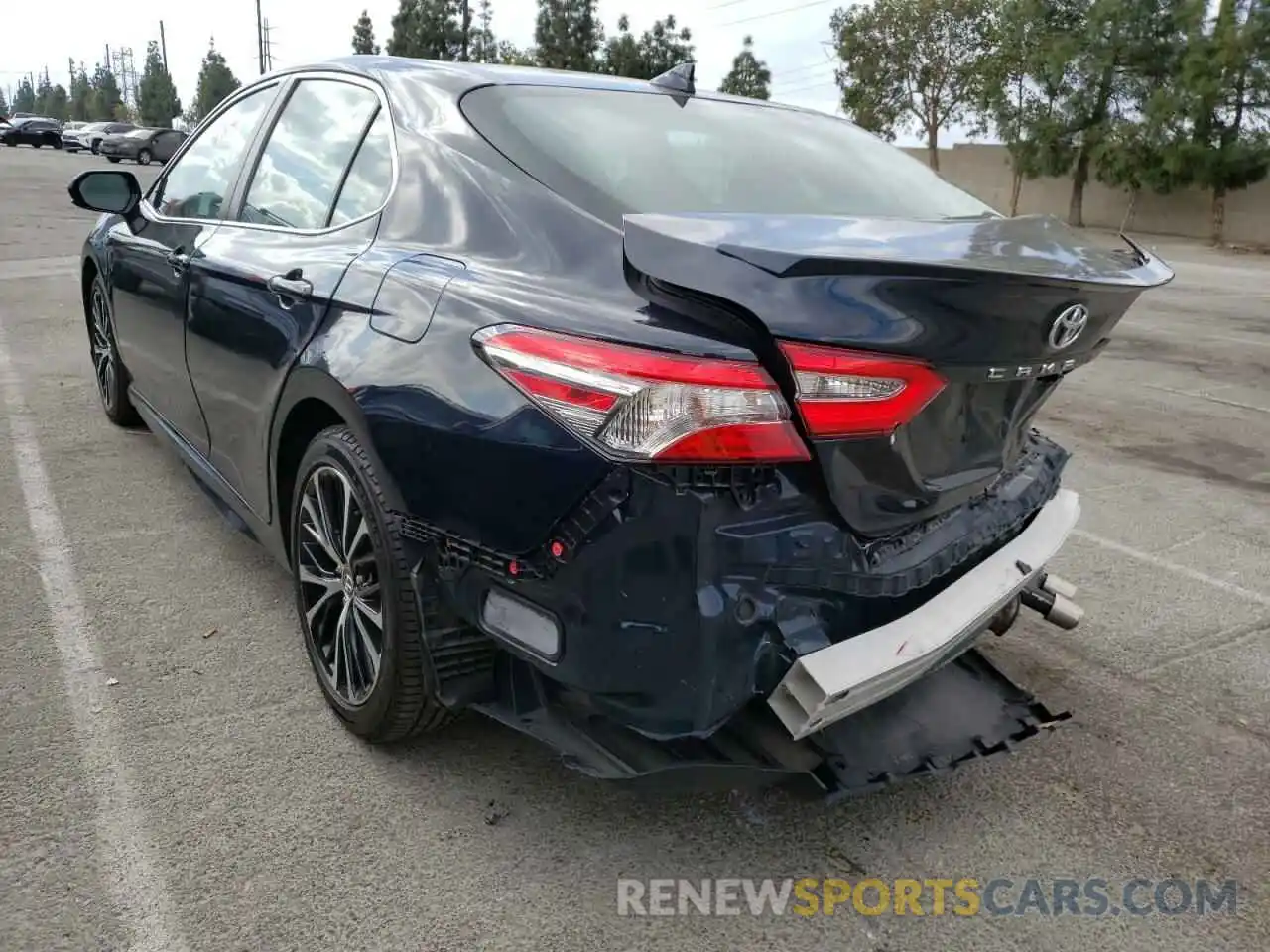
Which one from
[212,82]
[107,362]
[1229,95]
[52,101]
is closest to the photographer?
[107,362]

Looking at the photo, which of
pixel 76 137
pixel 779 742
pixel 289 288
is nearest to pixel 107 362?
pixel 289 288

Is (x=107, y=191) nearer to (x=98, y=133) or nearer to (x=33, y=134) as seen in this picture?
(x=98, y=133)

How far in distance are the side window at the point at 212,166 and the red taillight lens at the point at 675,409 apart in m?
2.24

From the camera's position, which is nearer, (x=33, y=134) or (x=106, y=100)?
(x=33, y=134)

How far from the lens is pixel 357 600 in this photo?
105 inches

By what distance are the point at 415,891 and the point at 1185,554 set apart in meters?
3.53

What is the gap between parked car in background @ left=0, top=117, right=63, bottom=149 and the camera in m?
55.0

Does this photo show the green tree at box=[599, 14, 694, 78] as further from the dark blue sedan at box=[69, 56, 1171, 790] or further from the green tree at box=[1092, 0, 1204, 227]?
the dark blue sedan at box=[69, 56, 1171, 790]

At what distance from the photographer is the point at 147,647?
3244mm

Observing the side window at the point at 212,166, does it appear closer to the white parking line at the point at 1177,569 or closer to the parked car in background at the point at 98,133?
the white parking line at the point at 1177,569

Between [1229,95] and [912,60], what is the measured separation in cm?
1419

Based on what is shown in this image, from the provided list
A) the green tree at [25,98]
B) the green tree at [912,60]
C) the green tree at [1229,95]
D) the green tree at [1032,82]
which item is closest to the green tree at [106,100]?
the green tree at [25,98]

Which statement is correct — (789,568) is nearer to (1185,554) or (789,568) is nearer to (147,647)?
(147,647)

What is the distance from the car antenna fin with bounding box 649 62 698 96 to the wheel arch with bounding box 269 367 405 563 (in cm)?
141
